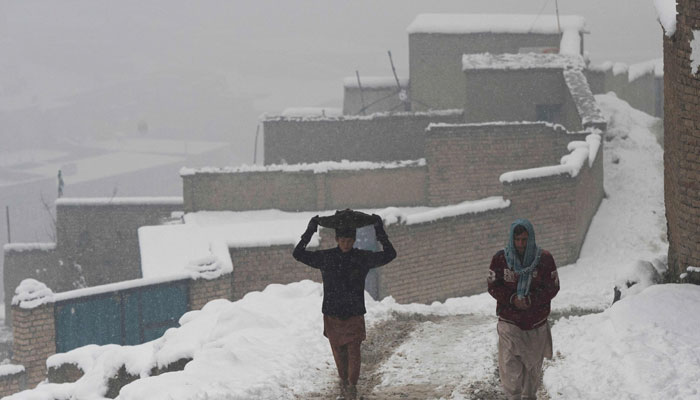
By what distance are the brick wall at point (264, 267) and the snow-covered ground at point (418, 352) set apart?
5.15 meters

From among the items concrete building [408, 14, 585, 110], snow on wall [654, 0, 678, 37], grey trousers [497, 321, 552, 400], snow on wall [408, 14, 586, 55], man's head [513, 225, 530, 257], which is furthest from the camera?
snow on wall [408, 14, 586, 55]

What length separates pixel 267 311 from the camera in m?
10.9

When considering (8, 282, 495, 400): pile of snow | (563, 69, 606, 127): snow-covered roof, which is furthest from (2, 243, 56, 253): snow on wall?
(8, 282, 495, 400): pile of snow

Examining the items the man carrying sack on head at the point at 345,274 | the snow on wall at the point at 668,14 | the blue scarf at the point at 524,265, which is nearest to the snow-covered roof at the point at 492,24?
the snow on wall at the point at 668,14

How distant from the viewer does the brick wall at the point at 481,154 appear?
2520 cm

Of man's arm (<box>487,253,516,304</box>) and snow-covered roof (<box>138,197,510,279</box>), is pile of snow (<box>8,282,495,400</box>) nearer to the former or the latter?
man's arm (<box>487,253,516,304</box>)

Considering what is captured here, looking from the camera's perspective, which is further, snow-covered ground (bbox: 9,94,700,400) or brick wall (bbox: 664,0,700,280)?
brick wall (bbox: 664,0,700,280)

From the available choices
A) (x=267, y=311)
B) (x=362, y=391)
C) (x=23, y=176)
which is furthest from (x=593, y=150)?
(x=23, y=176)

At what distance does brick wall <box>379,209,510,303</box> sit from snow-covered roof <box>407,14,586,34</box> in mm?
18868

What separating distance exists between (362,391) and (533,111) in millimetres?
22077

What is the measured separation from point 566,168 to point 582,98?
793cm

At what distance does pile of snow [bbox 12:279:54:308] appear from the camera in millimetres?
16656

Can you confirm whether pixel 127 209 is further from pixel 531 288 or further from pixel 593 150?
pixel 531 288

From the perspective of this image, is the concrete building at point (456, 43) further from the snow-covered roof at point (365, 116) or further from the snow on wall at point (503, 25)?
the snow-covered roof at point (365, 116)
